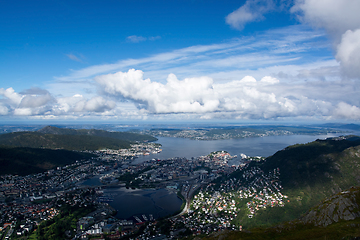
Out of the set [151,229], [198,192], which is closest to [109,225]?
[151,229]

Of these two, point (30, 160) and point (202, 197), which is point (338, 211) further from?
point (30, 160)

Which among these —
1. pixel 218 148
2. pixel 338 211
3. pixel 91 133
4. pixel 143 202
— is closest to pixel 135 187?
pixel 143 202

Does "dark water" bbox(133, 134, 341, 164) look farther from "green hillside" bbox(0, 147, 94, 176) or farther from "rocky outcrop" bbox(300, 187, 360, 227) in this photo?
"rocky outcrop" bbox(300, 187, 360, 227)

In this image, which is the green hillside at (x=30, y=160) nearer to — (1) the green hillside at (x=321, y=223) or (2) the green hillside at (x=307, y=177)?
(2) the green hillside at (x=307, y=177)


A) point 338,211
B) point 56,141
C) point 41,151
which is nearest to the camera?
point 338,211

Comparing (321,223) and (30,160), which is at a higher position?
(321,223)

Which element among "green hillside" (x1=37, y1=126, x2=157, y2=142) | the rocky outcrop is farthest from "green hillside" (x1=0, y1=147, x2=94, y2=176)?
the rocky outcrop

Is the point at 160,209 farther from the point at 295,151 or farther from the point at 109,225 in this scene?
the point at 295,151
